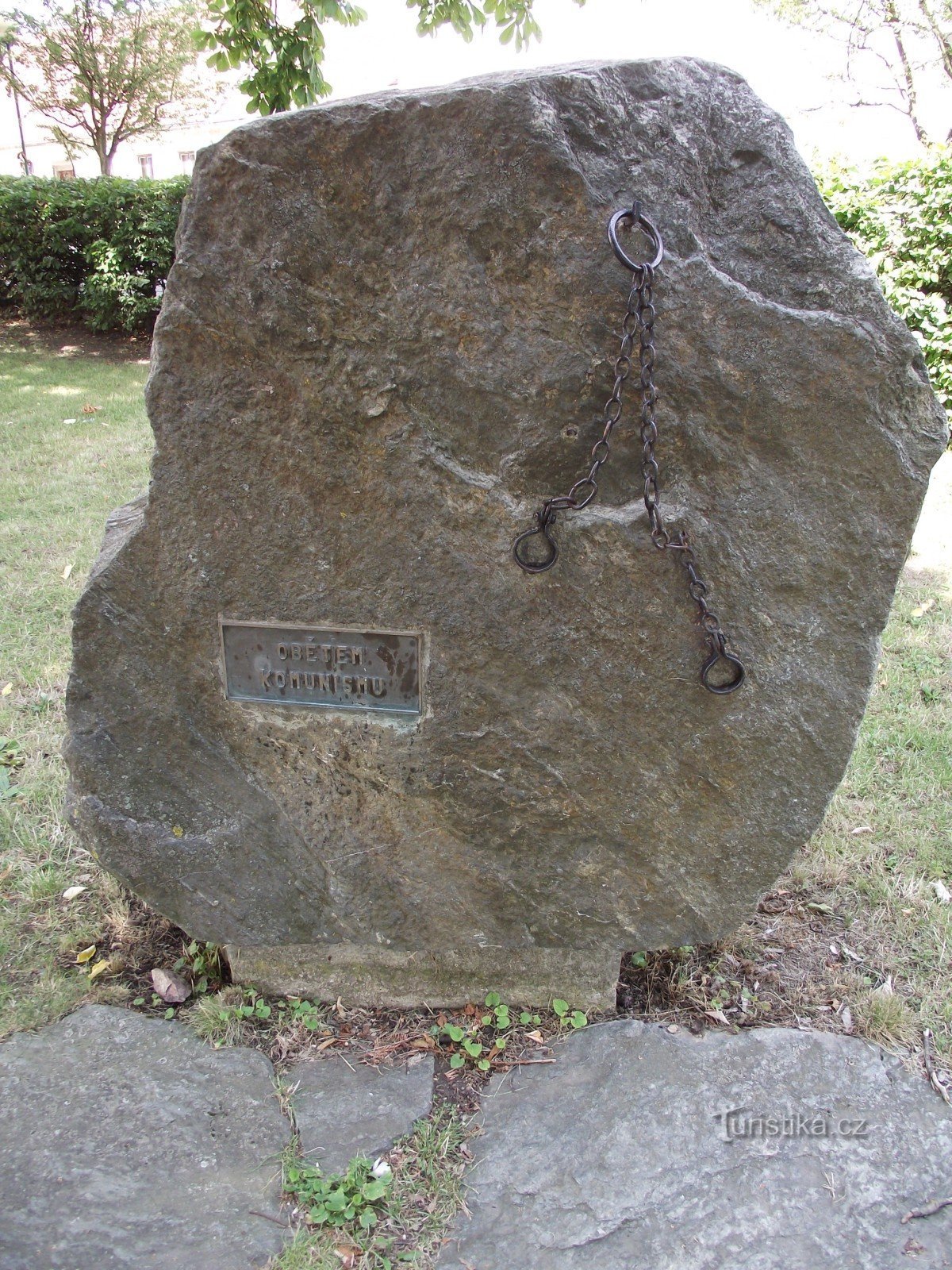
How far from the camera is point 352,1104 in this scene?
1.88 meters

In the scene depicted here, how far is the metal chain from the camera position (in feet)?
4.98

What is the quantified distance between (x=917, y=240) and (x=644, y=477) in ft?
19.7

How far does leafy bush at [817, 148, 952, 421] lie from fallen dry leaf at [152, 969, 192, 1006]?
244 inches

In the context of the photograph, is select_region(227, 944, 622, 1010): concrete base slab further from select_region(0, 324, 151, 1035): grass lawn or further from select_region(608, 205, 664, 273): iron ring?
select_region(608, 205, 664, 273): iron ring

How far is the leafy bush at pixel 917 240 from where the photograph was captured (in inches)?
241

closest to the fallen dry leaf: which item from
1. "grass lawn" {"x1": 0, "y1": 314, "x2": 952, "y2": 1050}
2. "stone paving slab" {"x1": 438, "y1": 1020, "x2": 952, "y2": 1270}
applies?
"grass lawn" {"x1": 0, "y1": 314, "x2": 952, "y2": 1050}

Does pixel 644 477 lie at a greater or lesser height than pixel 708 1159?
greater

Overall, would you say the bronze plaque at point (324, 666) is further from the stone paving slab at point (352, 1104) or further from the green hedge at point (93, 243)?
the green hedge at point (93, 243)

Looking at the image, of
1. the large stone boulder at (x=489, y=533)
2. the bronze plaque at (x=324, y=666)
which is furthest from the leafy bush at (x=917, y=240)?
the bronze plaque at (x=324, y=666)

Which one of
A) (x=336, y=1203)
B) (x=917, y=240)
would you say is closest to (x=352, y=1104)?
(x=336, y=1203)

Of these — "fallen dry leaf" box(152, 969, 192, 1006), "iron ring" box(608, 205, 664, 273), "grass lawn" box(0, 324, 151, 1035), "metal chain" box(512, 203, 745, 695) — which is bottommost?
"fallen dry leaf" box(152, 969, 192, 1006)

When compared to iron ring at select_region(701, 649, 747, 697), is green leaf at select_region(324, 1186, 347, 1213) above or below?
below

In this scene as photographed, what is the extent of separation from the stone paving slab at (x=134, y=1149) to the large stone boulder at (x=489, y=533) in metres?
0.34

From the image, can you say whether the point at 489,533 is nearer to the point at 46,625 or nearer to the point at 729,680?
the point at 729,680
